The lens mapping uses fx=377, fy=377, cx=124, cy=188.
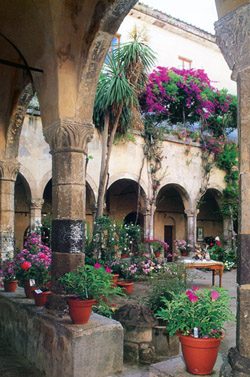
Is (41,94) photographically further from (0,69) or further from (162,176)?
(162,176)

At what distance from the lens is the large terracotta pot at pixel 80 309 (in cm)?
327

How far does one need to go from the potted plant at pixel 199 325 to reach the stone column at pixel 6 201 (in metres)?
4.64

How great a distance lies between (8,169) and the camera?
20.8 feet

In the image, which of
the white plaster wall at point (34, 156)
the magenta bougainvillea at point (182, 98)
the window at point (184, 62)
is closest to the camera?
the white plaster wall at point (34, 156)

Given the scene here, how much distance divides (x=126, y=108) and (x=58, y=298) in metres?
6.91

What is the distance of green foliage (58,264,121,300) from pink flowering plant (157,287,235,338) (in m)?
1.10

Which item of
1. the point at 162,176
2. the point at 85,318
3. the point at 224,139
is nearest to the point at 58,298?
the point at 85,318

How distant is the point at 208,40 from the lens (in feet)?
58.0

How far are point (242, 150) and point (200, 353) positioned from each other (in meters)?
1.18

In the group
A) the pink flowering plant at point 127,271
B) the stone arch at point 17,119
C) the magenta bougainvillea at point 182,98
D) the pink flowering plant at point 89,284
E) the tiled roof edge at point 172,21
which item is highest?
the tiled roof edge at point 172,21

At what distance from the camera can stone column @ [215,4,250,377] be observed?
190cm

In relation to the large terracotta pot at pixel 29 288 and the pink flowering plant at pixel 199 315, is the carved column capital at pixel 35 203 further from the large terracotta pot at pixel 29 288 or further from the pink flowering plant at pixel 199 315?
the pink flowering plant at pixel 199 315

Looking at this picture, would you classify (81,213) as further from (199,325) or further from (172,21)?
(172,21)

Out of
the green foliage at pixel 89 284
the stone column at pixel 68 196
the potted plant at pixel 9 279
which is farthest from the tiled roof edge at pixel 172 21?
the green foliage at pixel 89 284
